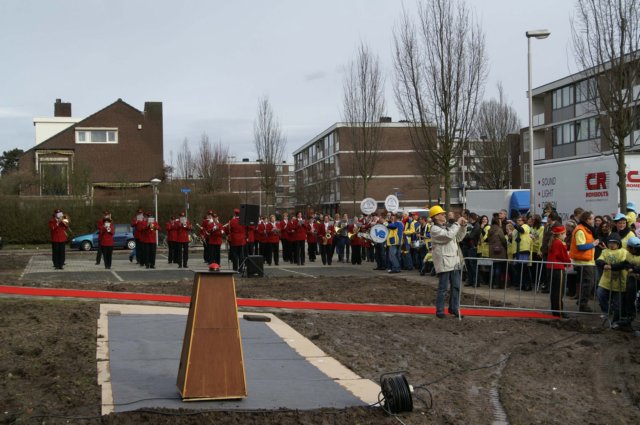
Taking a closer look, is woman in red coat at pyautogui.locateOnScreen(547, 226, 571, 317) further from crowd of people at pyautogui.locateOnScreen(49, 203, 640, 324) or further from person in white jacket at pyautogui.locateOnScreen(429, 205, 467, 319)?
person in white jacket at pyautogui.locateOnScreen(429, 205, 467, 319)

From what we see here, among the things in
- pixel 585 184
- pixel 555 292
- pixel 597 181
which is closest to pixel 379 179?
pixel 585 184

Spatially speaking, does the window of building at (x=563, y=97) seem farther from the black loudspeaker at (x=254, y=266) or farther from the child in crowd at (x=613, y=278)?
the child in crowd at (x=613, y=278)

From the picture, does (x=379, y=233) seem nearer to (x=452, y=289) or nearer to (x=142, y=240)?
(x=142, y=240)

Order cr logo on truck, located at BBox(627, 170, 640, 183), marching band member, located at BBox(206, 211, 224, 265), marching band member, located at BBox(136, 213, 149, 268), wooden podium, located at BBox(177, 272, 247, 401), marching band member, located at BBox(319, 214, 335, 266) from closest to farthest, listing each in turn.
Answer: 1. wooden podium, located at BBox(177, 272, 247, 401)
2. cr logo on truck, located at BBox(627, 170, 640, 183)
3. marching band member, located at BBox(206, 211, 224, 265)
4. marching band member, located at BBox(136, 213, 149, 268)
5. marching band member, located at BBox(319, 214, 335, 266)

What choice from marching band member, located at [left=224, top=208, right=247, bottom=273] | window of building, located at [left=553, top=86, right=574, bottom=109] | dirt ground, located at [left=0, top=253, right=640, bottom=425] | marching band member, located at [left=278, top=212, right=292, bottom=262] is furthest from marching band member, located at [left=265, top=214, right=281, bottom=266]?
window of building, located at [left=553, top=86, right=574, bottom=109]

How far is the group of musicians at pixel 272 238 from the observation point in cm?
2281

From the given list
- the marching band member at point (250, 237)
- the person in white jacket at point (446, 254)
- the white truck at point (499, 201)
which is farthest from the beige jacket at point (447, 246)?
the white truck at point (499, 201)

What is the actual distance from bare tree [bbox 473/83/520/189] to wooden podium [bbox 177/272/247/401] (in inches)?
2146

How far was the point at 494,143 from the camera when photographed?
5909 cm

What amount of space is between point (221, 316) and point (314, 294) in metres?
9.62

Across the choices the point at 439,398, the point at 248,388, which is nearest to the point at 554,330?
the point at 439,398

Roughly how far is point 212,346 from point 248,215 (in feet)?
50.8

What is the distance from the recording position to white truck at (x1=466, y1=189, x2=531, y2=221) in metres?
32.0

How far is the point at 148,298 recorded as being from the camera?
14156 mm
